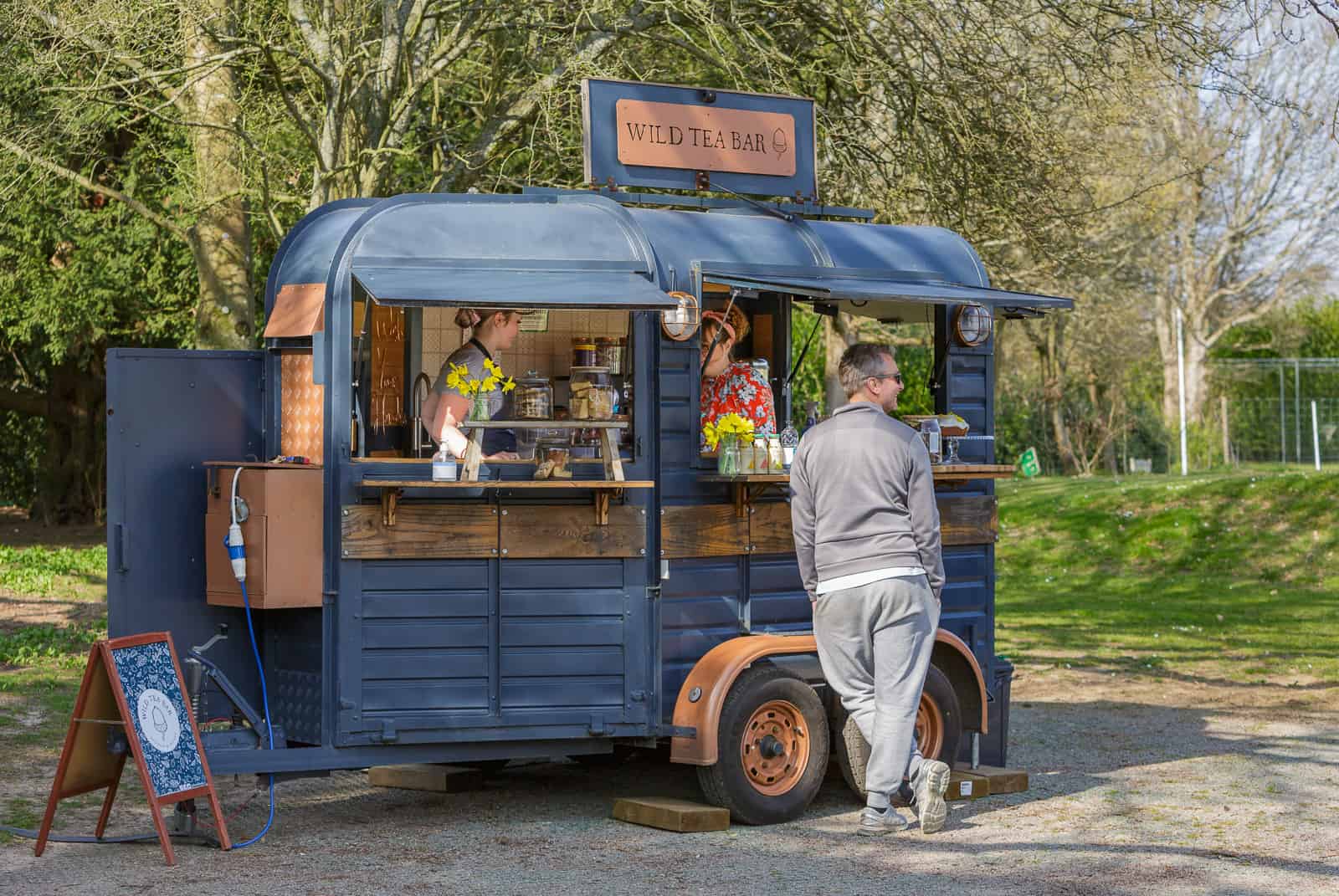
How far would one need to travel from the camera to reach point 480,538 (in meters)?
7.11

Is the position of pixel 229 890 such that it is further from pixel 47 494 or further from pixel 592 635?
pixel 47 494

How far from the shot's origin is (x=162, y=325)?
1927 cm

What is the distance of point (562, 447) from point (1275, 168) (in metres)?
33.7

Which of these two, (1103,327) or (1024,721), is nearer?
(1024,721)

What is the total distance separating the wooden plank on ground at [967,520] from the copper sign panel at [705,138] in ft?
6.10

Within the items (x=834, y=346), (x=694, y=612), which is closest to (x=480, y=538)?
(x=694, y=612)

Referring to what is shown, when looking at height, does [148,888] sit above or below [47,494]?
below

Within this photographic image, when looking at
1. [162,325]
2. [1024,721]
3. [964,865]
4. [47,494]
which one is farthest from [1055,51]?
[47,494]

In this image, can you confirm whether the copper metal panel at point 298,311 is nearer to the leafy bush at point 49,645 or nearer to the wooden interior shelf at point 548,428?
the wooden interior shelf at point 548,428

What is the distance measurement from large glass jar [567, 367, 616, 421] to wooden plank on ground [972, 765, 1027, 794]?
2.58 meters

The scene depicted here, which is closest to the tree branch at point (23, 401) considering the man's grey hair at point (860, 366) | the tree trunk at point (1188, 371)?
the man's grey hair at point (860, 366)

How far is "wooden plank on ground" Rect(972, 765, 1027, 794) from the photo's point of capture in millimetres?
8164

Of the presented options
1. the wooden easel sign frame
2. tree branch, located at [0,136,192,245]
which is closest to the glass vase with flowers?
the wooden easel sign frame

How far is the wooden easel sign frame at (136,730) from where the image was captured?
656 centimetres
